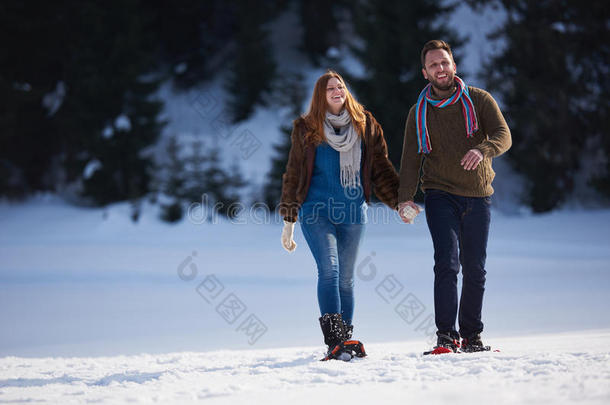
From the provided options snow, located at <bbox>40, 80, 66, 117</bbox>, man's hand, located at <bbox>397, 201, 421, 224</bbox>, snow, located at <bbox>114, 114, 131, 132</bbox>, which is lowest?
man's hand, located at <bbox>397, 201, 421, 224</bbox>

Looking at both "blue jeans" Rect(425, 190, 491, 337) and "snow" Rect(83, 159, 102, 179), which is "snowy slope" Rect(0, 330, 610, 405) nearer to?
"blue jeans" Rect(425, 190, 491, 337)

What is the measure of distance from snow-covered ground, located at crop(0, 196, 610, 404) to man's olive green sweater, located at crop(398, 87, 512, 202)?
1012 mm

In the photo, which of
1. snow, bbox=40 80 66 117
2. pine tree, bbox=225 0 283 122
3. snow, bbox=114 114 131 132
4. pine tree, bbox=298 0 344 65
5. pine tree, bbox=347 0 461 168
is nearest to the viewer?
pine tree, bbox=347 0 461 168

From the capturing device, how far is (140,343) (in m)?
5.58

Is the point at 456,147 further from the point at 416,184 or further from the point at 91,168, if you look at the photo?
the point at 91,168

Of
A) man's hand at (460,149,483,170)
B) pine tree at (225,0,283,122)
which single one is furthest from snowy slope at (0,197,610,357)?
pine tree at (225,0,283,122)

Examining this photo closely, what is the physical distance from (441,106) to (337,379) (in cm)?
178

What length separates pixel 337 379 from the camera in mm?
3043

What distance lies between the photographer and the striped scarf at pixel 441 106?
3.75m

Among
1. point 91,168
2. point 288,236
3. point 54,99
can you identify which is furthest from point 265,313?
point 54,99

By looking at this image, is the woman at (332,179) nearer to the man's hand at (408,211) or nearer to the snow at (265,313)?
the man's hand at (408,211)

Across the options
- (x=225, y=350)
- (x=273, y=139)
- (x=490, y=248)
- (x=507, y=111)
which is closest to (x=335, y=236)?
(x=225, y=350)

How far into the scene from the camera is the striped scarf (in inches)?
148

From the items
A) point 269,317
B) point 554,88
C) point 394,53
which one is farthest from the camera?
point 394,53
